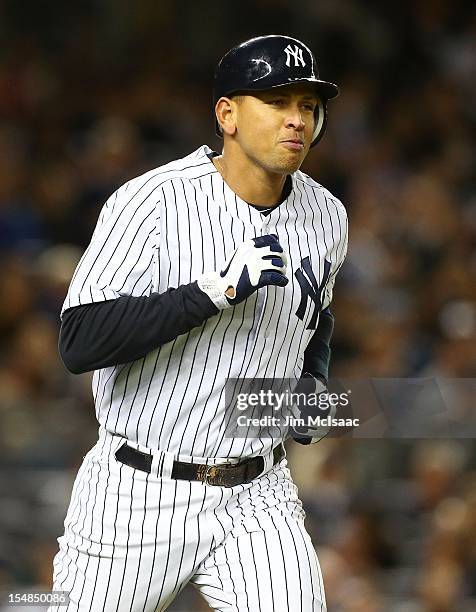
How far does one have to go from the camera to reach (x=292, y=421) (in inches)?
92.2

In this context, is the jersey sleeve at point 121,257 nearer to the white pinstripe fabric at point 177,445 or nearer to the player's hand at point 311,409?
the white pinstripe fabric at point 177,445

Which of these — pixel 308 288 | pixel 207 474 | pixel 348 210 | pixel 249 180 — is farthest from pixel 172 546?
pixel 348 210

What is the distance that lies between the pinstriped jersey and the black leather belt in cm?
2

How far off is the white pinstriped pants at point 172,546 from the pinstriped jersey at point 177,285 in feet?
0.27

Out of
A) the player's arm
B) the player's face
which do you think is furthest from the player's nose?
the player's arm

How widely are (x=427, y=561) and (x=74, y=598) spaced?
2.02 m

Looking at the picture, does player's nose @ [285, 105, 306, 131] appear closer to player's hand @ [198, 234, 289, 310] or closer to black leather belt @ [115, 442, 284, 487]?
player's hand @ [198, 234, 289, 310]

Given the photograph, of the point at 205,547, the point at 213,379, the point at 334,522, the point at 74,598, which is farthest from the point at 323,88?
the point at 334,522

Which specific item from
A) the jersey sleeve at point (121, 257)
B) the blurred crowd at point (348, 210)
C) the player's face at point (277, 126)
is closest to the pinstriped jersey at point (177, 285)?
the jersey sleeve at point (121, 257)

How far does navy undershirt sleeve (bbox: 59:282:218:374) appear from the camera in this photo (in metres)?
1.97

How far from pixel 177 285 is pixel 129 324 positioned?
167 millimetres

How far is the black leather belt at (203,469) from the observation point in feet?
6.96

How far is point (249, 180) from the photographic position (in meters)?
2.23

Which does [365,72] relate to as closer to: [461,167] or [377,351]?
[461,167]
